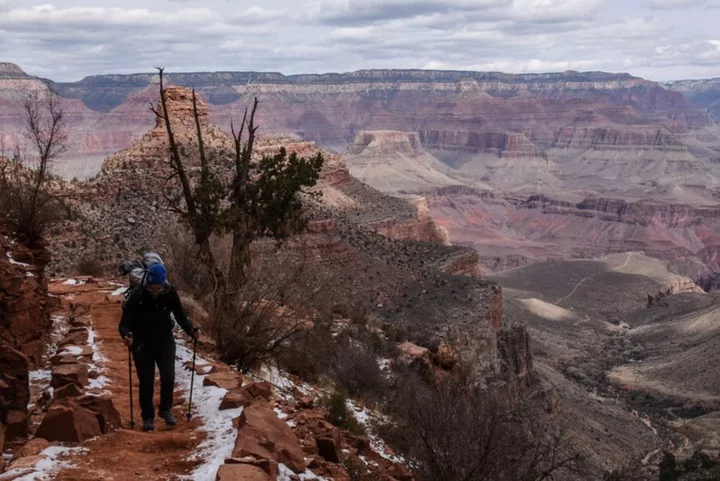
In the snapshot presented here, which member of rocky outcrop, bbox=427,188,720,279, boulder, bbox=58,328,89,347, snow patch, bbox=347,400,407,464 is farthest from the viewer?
rocky outcrop, bbox=427,188,720,279

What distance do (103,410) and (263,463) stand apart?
2.09 metres

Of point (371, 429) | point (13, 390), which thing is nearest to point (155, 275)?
point (13, 390)

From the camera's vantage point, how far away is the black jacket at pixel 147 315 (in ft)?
28.5

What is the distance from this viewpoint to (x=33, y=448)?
7195 mm

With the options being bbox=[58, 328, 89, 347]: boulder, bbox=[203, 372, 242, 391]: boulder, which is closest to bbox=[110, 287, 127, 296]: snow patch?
bbox=[58, 328, 89, 347]: boulder

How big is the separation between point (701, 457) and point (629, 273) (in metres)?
66.4

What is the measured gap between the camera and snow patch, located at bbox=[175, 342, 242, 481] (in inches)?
285

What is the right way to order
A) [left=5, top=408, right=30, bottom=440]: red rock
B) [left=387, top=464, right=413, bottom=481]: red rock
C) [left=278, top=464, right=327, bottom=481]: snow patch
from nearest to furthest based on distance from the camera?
[left=278, top=464, right=327, bottom=481]: snow patch < [left=5, top=408, right=30, bottom=440]: red rock < [left=387, top=464, right=413, bottom=481]: red rock

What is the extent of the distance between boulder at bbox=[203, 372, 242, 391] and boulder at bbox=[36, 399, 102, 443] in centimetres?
229

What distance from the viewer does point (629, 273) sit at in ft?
298

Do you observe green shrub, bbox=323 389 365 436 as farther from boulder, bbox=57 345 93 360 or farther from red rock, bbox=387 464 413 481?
boulder, bbox=57 345 93 360

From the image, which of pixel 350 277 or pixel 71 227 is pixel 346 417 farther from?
pixel 350 277

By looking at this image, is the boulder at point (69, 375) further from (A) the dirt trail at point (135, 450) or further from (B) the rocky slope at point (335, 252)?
(B) the rocky slope at point (335, 252)

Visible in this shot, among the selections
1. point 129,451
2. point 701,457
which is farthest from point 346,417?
point 701,457
